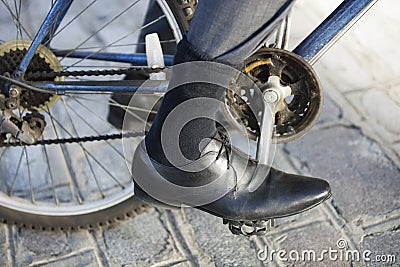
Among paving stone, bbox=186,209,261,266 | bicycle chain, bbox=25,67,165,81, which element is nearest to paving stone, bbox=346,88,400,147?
paving stone, bbox=186,209,261,266

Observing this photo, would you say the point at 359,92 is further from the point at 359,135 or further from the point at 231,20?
the point at 231,20

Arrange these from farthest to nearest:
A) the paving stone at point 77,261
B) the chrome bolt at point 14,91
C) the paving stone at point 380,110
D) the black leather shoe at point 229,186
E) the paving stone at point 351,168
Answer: the paving stone at point 380,110
the paving stone at point 351,168
the paving stone at point 77,261
the chrome bolt at point 14,91
the black leather shoe at point 229,186

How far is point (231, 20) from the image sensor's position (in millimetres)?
1326

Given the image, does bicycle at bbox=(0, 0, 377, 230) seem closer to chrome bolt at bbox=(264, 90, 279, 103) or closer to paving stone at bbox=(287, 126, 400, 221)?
chrome bolt at bbox=(264, 90, 279, 103)

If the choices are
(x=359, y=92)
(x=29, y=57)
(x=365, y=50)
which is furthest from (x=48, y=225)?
(x=365, y=50)

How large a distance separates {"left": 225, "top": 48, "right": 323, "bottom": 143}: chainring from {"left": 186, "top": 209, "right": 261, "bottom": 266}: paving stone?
1.51ft

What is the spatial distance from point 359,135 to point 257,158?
89cm

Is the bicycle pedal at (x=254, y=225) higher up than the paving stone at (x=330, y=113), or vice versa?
the paving stone at (x=330, y=113)

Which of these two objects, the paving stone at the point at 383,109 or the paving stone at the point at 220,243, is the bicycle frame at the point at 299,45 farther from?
the paving stone at the point at 383,109

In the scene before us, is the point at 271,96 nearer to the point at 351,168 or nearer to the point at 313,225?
the point at 313,225

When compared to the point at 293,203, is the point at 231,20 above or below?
above

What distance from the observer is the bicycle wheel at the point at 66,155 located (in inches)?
71.2

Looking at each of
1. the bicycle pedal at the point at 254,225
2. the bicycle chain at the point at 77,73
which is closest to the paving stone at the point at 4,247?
the bicycle chain at the point at 77,73

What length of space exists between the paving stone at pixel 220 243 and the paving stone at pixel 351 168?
1.23 feet
